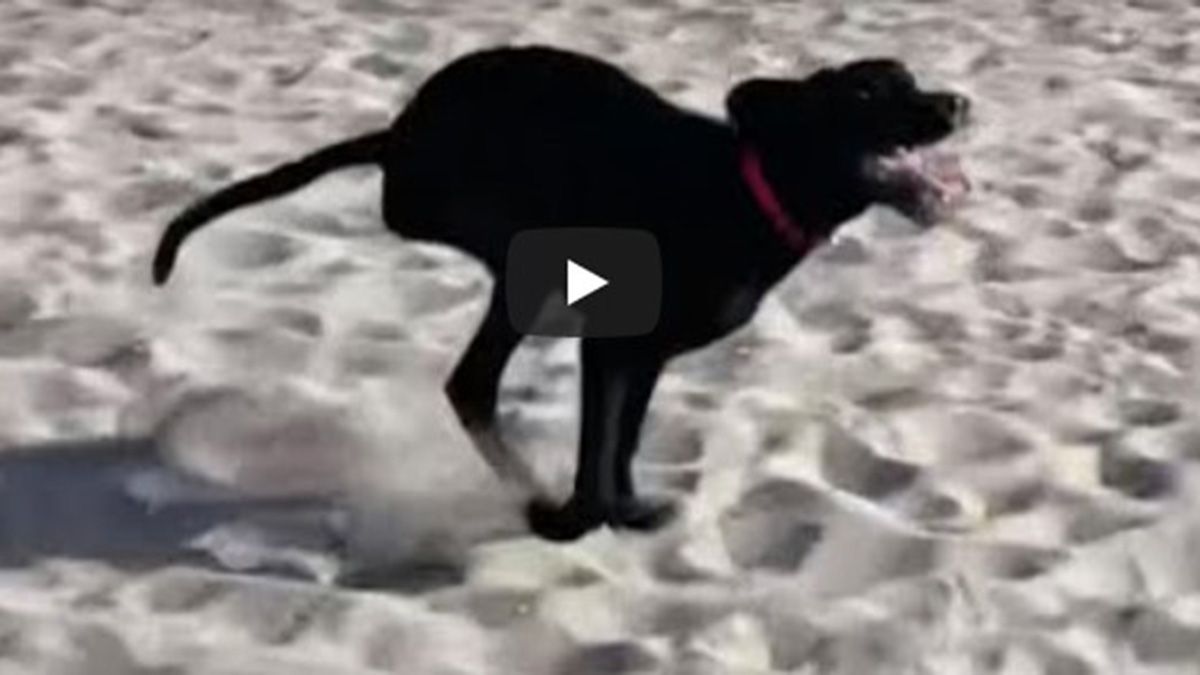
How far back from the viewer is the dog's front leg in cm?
157

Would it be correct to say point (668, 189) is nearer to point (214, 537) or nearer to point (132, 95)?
point (214, 537)

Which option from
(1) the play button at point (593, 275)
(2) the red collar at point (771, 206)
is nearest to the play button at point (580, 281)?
(1) the play button at point (593, 275)

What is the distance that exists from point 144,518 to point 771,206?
465 millimetres

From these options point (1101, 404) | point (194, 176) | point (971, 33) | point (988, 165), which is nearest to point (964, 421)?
point (1101, 404)

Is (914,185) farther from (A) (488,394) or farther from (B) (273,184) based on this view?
(B) (273,184)

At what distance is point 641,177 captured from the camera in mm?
1549

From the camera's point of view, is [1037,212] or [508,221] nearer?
[508,221]

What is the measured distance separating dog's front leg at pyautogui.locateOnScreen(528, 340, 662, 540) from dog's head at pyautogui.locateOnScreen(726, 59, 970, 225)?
15cm

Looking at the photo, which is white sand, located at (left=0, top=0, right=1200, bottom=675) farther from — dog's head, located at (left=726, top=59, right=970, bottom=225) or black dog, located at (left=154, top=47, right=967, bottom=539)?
dog's head, located at (left=726, top=59, right=970, bottom=225)

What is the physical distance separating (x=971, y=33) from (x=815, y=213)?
52.6 inches

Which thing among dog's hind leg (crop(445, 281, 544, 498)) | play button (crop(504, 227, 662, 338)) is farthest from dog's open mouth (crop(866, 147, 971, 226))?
dog's hind leg (crop(445, 281, 544, 498))

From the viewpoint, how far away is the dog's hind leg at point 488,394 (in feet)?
5.36

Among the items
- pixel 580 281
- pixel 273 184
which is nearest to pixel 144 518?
pixel 273 184

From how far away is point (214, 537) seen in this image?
1656mm
